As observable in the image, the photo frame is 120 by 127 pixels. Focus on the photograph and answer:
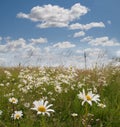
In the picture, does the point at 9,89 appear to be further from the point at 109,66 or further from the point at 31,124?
the point at 109,66

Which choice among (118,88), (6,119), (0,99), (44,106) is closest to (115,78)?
(118,88)

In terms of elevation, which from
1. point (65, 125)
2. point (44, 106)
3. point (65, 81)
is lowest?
point (65, 125)

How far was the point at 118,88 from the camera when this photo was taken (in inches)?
248

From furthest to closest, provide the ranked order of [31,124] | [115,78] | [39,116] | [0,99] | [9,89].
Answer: [115,78], [9,89], [0,99], [39,116], [31,124]

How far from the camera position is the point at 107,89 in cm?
633

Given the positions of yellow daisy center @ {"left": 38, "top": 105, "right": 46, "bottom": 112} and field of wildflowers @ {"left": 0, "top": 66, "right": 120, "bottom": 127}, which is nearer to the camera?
yellow daisy center @ {"left": 38, "top": 105, "right": 46, "bottom": 112}

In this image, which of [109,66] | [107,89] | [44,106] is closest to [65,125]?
[44,106]

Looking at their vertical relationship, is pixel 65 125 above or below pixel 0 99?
below

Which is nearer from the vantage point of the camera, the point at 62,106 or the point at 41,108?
the point at 41,108

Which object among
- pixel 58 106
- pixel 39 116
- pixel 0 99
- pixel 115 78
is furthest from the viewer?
pixel 115 78

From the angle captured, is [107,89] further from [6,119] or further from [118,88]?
[6,119]

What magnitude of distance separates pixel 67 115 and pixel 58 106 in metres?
0.36

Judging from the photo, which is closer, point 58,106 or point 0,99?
point 58,106

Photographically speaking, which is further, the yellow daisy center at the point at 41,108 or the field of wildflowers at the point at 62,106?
the field of wildflowers at the point at 62,106
